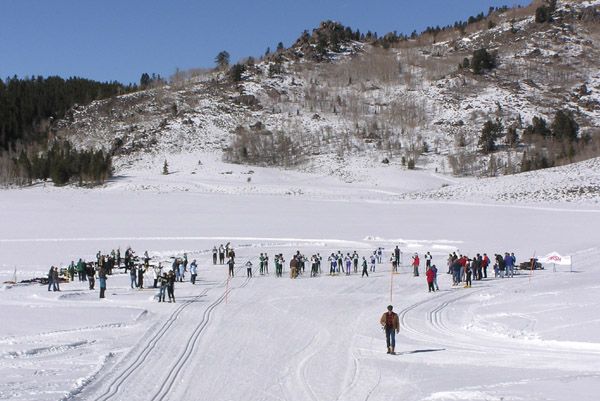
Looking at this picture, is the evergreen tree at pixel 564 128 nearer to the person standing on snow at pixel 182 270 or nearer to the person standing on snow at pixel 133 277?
the person standing on snow at pixel 182 270

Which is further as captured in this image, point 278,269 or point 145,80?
point 145,80

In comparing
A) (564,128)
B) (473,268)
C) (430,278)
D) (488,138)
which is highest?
(564,128)

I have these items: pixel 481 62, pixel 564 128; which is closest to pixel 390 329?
pixel 564 128

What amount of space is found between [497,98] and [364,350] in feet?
372

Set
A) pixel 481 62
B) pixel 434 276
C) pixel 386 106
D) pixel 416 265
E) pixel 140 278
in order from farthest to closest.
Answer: pixel 481 62
pixel 386 106
pixel 416 265
pixel 140 278
pixel 434 276

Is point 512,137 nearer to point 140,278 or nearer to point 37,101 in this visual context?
point 140,278

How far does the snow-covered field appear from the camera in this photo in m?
11.6

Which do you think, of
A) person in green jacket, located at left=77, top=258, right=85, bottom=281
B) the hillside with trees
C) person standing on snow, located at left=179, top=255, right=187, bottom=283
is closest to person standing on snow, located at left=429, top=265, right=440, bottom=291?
person standing on snow, located at left=179, top=255, right=187, bottom=283

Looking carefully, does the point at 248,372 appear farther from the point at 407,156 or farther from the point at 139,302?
the point at 407,156

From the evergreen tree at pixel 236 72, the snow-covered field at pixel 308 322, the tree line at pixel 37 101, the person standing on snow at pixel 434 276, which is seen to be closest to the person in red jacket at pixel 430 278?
the person standing on snow at pixel 434 276

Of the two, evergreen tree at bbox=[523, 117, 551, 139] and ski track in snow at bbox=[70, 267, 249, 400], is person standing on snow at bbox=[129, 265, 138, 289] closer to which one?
ski track in snow at bbox=[70, 267, 249, 400]

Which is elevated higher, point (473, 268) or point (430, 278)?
point (473, 268)

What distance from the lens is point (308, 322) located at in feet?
59.8

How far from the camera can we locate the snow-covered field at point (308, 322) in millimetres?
11641
